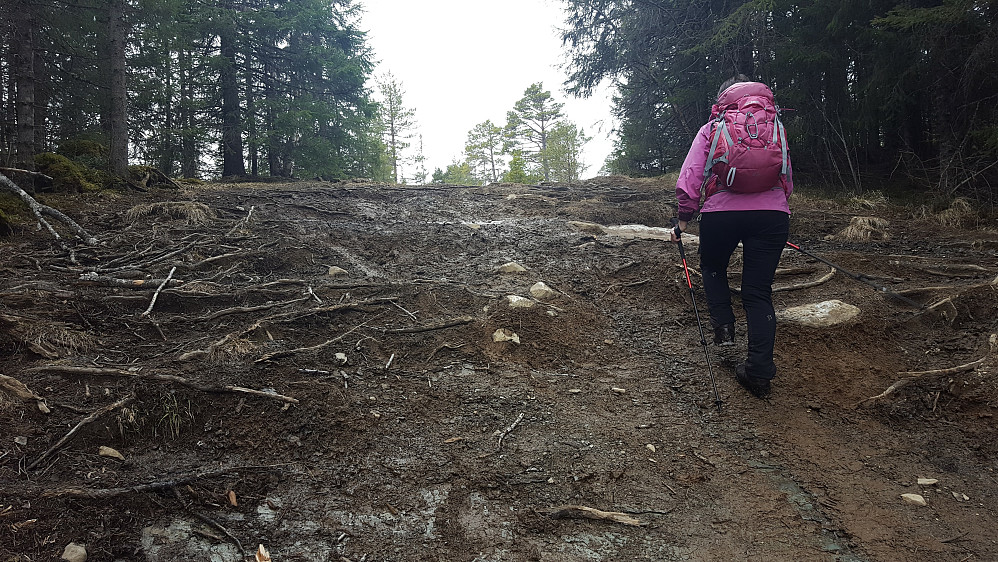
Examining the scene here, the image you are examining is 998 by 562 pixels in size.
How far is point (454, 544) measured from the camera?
7.84 feet

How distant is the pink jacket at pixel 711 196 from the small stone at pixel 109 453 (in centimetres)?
433

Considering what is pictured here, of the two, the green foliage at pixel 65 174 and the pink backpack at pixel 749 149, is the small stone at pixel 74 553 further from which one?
the green foliage at pixel 65 174

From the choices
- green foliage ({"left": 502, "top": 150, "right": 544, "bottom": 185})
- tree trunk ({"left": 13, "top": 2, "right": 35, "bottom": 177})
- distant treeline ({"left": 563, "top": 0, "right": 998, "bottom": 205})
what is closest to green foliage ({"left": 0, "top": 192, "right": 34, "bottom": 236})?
tree trunk ({"left": 13, "top": 2, "right": 35, "bottom": 177})

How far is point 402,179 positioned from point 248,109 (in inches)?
1161

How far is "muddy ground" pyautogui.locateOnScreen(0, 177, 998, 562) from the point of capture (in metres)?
2.42

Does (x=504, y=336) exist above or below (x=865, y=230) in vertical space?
below

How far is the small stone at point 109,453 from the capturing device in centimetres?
284

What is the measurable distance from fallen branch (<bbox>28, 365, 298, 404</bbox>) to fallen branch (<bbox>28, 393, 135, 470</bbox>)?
0.74ft

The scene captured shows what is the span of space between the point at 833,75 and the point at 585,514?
492 inches

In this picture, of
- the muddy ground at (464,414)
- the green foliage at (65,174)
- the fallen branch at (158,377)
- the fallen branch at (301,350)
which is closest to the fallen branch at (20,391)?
the muddy ground at (464,414)

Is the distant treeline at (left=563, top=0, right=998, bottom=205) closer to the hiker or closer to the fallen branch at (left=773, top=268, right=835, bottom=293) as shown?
the fallen branch at (left=773, top=268, right=835, bottom=293)

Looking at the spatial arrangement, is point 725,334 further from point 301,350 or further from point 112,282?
point 112,282

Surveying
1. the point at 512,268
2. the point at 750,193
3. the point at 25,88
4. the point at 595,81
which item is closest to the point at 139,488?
the point at 750,193

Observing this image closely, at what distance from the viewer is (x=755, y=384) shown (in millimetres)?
3811
